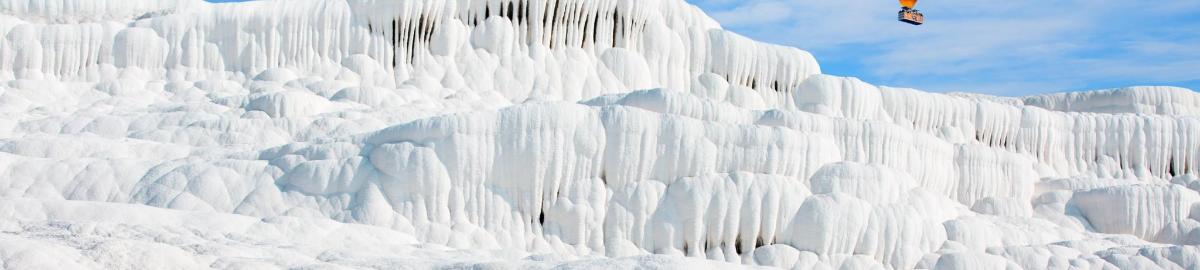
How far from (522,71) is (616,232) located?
37.9 ft

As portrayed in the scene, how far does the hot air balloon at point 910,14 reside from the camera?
57247 millimetres

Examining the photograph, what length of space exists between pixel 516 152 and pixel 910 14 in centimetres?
3774

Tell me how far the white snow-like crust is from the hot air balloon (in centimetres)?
2006

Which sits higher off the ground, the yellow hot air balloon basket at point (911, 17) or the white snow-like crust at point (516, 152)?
the yellow hot air balloon basket at point (911, 17)

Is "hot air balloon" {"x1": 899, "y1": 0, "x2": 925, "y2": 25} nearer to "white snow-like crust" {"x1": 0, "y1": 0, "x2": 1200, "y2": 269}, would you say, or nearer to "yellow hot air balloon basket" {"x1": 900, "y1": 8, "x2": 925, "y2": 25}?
"yellow hot air balloon basket" {"x1": 900, "y1": 8, "x2": 925, "y2": 25}

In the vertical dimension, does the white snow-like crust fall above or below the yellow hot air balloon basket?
below

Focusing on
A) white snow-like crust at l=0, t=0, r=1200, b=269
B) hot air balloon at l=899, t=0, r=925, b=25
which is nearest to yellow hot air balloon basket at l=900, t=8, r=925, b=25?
hot air balloon at l=899, t=0, r=925, b=25

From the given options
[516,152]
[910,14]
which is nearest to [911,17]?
[910,14]

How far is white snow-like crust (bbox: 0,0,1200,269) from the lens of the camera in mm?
20875

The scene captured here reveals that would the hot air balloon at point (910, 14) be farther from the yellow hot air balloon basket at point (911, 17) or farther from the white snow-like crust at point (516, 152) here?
the white snow-like crust at point (516, 152)

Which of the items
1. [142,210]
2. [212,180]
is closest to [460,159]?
[212,180]

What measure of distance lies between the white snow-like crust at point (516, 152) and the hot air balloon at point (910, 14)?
20060mm

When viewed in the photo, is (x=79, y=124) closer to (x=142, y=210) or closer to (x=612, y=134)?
(x=142, y=210)

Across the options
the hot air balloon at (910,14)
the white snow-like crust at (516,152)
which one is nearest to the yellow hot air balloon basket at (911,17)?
the hot air balloon at (910,14)
